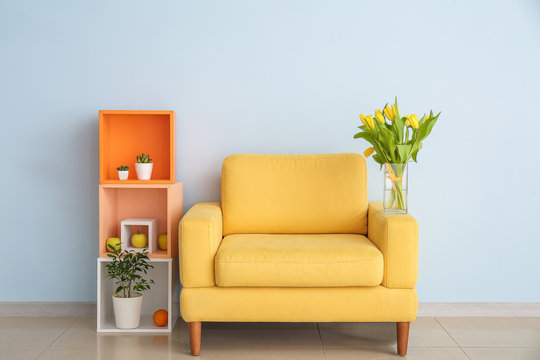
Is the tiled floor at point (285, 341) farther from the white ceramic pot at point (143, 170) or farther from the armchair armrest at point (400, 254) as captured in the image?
the white ceramic pot at point (143, 170)

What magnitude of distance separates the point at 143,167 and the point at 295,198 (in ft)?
2.79

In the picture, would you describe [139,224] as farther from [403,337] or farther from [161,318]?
[403,337]

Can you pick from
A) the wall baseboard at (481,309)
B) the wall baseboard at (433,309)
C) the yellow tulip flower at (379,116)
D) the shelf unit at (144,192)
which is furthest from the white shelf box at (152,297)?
the wall baseboard at (481,309)

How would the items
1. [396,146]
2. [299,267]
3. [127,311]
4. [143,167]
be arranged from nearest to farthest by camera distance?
[299,267] < [396,146] < [127,311] < [143,167]

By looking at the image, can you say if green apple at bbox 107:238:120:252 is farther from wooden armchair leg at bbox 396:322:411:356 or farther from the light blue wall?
wooden armchair leg at bbox 396:322:411:356

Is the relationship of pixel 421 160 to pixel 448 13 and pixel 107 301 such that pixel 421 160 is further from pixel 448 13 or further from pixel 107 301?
pixel 107 301

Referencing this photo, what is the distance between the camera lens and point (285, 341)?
2729 millimetres

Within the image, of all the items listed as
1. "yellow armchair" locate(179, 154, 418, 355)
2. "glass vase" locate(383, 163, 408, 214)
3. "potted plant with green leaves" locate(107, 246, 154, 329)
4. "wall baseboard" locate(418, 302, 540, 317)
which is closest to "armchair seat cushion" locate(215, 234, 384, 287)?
"yellow armchair" locate(179, 154, 418, 355)

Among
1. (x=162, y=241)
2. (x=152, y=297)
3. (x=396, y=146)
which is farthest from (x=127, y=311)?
(x=396, y=146)

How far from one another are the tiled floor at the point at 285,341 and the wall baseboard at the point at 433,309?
6cm

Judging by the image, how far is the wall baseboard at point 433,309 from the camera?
3.13 meters

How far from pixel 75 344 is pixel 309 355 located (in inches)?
45.4

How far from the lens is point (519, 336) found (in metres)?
2.79

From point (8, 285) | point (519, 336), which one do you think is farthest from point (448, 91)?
point (8, 285)
